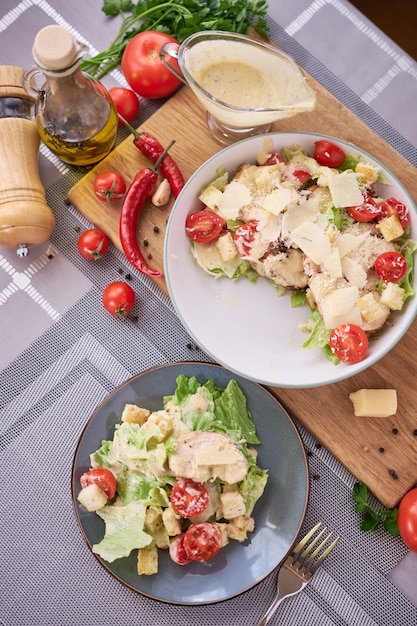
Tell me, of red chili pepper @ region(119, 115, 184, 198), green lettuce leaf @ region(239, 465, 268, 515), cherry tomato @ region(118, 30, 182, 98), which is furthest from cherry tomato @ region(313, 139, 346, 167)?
green lettuce leaf @ region(239, 465, 268, 515)

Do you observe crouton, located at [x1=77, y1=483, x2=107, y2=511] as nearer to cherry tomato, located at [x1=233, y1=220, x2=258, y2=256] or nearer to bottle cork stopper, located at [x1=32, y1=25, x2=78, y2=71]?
cherry tomato, located at [x1=233, y1=220, x2=258, y2=256]

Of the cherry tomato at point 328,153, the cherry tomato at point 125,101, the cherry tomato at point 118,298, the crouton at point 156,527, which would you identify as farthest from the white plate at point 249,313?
the crouton at point 156,527

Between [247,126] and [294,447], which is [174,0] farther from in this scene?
[294,447]

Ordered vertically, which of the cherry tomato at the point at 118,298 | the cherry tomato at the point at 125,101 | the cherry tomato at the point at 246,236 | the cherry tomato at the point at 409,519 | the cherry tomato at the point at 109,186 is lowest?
the cherry tomato at the point at 118,298

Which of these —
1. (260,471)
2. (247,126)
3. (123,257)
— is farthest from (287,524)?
(247,126)

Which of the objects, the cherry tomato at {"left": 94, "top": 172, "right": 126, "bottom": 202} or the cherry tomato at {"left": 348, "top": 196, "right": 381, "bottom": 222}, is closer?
the cherry tomato at {"left": 348, "top": 196, "right": 381, "bottom": 222}

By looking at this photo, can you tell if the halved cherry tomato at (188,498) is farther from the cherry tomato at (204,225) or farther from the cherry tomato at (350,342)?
the cherry tomato at (204,225)
